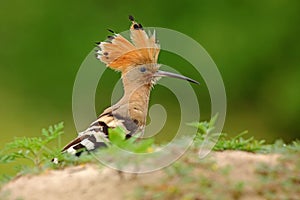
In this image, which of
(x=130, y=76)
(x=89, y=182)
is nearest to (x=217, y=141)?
(x=89, y=182)

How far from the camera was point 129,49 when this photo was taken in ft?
14.3

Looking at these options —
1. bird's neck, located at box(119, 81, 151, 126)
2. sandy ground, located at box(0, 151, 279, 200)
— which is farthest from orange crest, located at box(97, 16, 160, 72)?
sandy ground, located at box(0, 151, 279, 200)

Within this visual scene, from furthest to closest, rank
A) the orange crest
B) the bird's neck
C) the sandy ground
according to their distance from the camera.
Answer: the orange crest, the bird's neck, the sandy ground

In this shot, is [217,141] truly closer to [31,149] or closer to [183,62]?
[31,149]

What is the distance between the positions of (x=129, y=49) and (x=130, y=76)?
27cm

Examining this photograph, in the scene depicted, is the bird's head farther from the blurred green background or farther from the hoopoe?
the blurred green background

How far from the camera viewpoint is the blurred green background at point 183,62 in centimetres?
866

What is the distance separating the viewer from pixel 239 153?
122 inches

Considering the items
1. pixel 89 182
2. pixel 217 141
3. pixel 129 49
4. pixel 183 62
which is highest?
pixel 183 62

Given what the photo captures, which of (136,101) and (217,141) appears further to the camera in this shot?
(136,101)

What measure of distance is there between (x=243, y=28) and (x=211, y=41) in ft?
1.21

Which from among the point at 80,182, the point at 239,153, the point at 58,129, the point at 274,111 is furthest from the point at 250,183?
the point at 274,111

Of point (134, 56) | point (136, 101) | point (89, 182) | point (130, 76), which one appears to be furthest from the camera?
point (130, 76)

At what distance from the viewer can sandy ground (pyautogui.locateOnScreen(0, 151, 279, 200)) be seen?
9.20 ft
